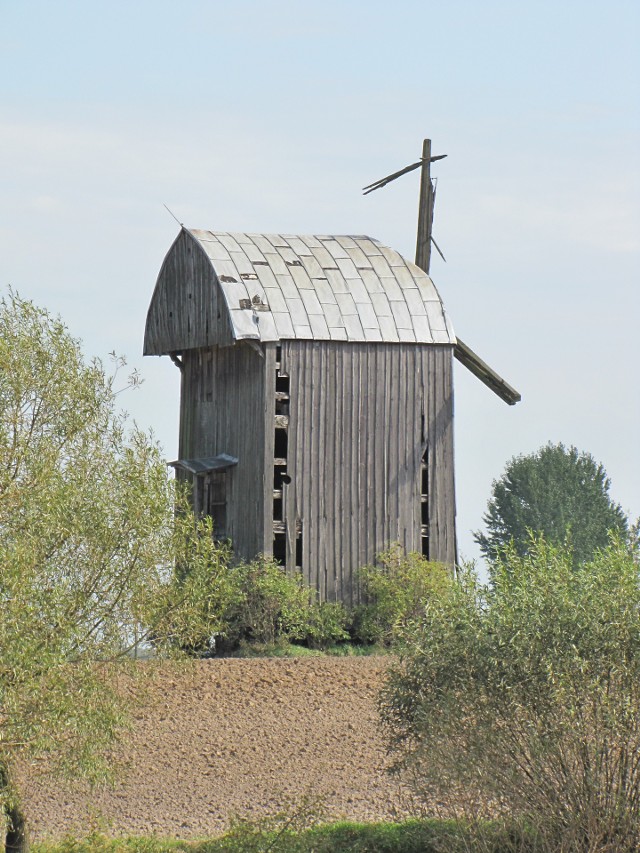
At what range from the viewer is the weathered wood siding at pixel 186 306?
2534 centimetres

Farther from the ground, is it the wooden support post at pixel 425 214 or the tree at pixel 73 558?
the wooden support post at pixel 425 214

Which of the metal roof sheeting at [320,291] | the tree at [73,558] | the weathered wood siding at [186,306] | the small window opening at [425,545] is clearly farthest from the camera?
the small window opening at [425,545]

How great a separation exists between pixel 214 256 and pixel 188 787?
12.4m

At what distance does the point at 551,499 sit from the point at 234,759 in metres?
37.5

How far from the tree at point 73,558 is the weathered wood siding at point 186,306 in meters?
11.3

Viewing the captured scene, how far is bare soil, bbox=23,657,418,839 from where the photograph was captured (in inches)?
586

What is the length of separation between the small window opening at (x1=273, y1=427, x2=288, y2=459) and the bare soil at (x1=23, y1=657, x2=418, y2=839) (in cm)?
587

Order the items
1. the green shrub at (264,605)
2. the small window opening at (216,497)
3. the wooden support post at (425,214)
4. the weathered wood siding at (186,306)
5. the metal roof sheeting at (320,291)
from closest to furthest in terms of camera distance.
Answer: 1. the green shrub at (264,605)
2. the metal roof sheeting at (320,291)
3. the weathered wood siding at (186,306)
4. the small window opening at (216,497)
5. the wooden support post at (425,214)

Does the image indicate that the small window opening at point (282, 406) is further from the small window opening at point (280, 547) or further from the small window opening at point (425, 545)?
the small window opening at point (425, 545)

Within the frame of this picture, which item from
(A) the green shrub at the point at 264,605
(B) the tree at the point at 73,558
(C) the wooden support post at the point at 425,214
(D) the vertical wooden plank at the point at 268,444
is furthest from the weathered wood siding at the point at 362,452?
(B) the tree at the point at 73,558

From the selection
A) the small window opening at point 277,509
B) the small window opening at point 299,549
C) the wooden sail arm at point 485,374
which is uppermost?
the wooden sail arm at point 485,374

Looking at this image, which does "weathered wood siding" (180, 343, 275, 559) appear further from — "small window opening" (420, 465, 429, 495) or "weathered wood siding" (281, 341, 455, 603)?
"small window opening" (420, 465, 429, 495)

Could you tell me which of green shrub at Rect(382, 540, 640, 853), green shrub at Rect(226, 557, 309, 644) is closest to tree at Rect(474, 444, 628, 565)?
green shrub at Rect(226, 557, 309, 644)

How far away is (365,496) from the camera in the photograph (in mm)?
25031
